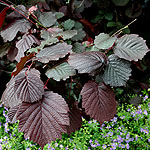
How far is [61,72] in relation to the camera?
62cm

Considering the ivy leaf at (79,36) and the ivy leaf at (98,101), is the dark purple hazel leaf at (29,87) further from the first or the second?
the ivy leaf at (79,36)

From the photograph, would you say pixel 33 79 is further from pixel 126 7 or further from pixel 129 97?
pixel 129 97

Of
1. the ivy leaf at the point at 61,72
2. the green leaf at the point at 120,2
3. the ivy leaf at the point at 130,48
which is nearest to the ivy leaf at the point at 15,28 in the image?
the ivy leaf at the point at 61,72

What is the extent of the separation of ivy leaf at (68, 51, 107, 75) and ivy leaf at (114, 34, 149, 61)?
2.7 inches

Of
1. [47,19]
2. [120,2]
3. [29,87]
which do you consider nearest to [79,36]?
[47,19]

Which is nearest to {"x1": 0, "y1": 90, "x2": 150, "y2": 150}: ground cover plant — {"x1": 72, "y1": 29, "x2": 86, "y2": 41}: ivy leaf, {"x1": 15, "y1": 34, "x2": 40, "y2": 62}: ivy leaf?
{"x1": 72, "y1": 29, "x2": 86, "y2": 41}: ivy leaf

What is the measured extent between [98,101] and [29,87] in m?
0.23

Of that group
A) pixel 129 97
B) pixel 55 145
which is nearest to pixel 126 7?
pixel 129 97

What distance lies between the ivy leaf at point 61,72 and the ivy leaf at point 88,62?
32 millimetres

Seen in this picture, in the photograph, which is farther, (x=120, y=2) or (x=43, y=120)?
(x=120, y=2)

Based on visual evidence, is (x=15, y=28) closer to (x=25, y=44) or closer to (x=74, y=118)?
(x=25, y=44)

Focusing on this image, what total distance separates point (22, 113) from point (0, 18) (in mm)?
476

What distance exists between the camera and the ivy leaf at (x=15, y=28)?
2.84 feet

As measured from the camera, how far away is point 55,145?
1699 mm
